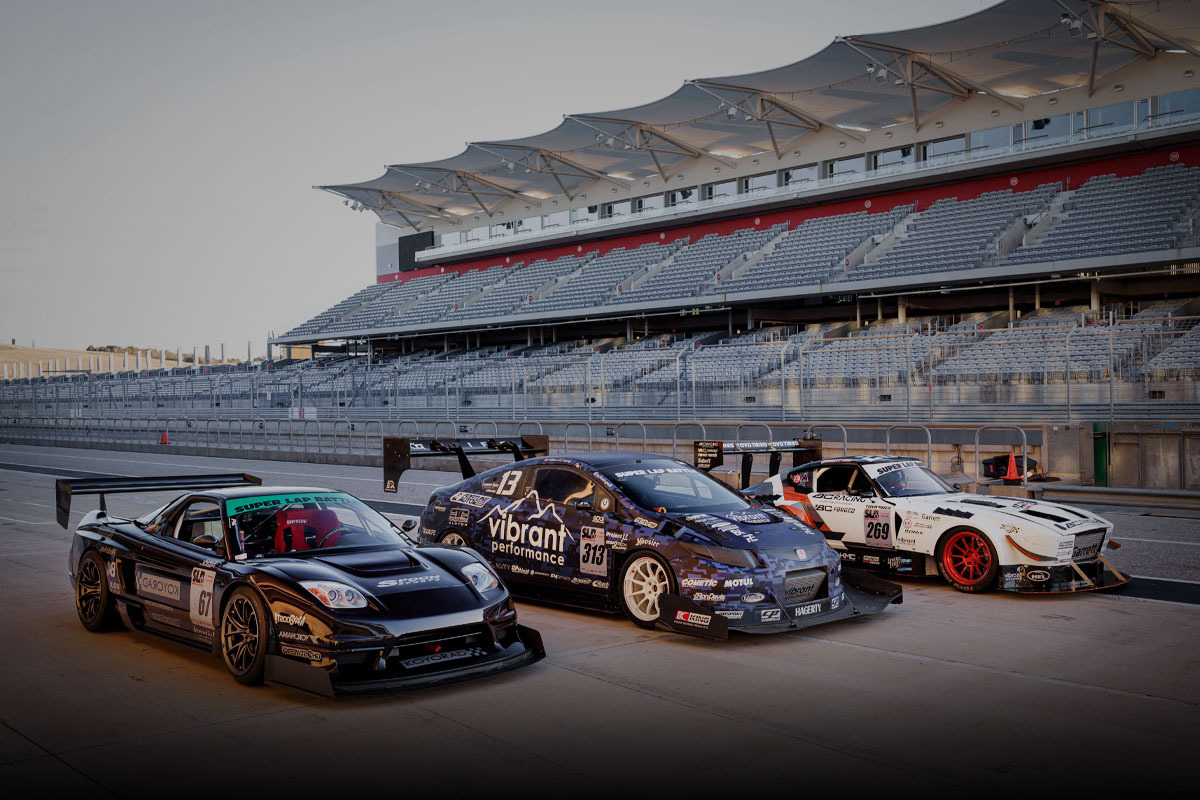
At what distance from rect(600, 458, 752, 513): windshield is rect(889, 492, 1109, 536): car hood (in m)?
2.13

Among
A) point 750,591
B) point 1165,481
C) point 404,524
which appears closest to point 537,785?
point 750,591

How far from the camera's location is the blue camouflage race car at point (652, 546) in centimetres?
770

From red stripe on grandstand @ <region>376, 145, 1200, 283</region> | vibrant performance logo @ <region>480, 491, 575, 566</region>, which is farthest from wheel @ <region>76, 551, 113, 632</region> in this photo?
red stripe on grandstand @ <region>376, 145, 1200, 283</region>

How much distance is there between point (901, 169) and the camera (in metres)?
38.6

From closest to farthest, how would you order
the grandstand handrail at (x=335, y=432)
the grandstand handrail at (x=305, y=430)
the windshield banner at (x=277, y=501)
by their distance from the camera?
the windshield banner at (x=277, y=501) → the grandstand handrail at (x=335, y=432) → the grandstand handrail at (x=305, y=430)

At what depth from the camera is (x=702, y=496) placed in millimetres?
9023

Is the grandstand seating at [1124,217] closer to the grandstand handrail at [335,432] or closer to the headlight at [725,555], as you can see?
the grandstand handrail at [335,432]

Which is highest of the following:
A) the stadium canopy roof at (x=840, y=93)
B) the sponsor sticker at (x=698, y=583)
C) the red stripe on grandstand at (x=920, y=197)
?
the stadium canopy roof at (x=840, y=93)

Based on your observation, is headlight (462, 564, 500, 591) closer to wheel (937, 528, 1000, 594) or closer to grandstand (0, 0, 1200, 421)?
wheel (937, 528, 1000, 594)

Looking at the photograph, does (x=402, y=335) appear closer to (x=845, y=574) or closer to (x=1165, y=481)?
(x=1165, y=481)

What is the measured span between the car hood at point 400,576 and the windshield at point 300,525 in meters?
0.28

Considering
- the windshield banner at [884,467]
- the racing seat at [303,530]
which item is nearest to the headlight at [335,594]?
the racing seat at [303,530]

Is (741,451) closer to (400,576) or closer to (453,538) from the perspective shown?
(453,538)

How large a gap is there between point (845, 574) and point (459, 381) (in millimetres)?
21950
